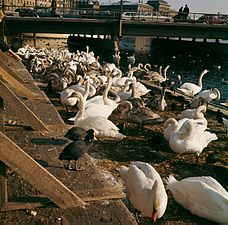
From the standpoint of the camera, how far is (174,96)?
15.5m

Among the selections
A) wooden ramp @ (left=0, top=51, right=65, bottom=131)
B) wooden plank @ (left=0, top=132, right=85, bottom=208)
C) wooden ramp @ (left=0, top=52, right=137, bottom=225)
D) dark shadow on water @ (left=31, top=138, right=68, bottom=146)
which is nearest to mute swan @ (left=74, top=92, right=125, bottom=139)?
wooden ramp @ (left=0, top=51, right=65, bottom=131)

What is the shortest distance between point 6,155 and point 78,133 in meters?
3.59

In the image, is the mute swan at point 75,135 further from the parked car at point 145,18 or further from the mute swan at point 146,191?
the parked car at point 145,18

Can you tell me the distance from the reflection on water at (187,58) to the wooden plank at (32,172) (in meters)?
17.6

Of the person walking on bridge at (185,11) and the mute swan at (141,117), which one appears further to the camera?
the person walking on bridge at (185,11)

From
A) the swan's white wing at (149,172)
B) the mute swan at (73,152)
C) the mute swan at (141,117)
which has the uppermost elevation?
the mute swan at (73,152)

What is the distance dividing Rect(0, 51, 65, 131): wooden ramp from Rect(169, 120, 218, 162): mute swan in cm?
256

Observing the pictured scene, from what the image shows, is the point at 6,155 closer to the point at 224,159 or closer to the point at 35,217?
the point at 35,217

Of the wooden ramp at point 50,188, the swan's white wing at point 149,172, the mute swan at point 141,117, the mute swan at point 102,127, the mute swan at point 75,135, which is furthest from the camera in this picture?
the mute swan at point 141,117

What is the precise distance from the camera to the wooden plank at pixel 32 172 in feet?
12.4

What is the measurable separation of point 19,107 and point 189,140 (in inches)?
152

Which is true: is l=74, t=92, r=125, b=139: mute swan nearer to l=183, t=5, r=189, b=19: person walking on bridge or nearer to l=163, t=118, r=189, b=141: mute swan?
l=163, t=118, r=189, b=141: mute swan

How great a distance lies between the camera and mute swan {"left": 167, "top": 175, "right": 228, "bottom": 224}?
19.1 ft

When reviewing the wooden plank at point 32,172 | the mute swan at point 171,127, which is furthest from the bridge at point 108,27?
the wooden plank at point 32,172
